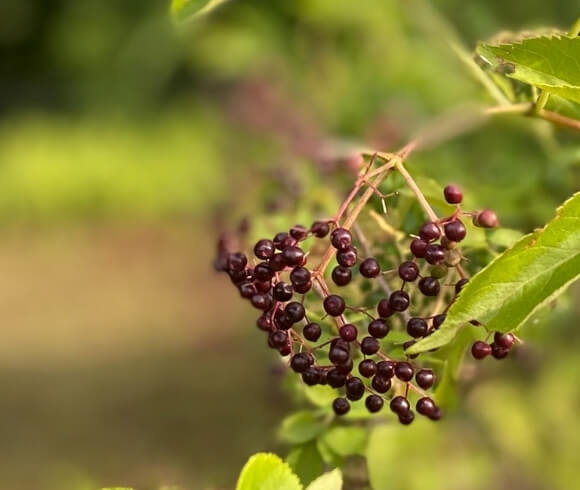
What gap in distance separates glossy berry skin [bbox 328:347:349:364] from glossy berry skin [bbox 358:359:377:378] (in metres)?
0.01

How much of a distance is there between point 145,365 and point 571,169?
13.5 ft

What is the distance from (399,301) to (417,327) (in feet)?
0.11

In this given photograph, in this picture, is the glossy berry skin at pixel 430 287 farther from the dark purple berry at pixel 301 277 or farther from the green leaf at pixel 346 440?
the green leaf at pixel 346 440

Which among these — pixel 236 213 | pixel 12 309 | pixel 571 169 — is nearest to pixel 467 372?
pixel 571 169

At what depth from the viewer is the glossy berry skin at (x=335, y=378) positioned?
0.81 meters

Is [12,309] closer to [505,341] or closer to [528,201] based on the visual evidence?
[528,201]

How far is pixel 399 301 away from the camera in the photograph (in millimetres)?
817

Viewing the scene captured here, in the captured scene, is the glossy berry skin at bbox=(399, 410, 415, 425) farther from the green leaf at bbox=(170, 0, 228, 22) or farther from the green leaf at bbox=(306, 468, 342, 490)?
the green leaf at bbox=(170, 0, 228, 22)

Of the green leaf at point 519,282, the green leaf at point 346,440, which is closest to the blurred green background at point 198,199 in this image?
the green leaf at point 346,440

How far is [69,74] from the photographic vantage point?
7766 mm

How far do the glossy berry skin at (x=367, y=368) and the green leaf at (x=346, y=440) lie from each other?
241 millimetres

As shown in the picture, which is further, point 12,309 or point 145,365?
point 12,309

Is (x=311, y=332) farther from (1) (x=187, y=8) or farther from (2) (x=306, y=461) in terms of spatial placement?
(1) (x=187, y=8)

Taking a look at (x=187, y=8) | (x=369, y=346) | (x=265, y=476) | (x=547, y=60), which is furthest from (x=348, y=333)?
(x=187, y=8)
